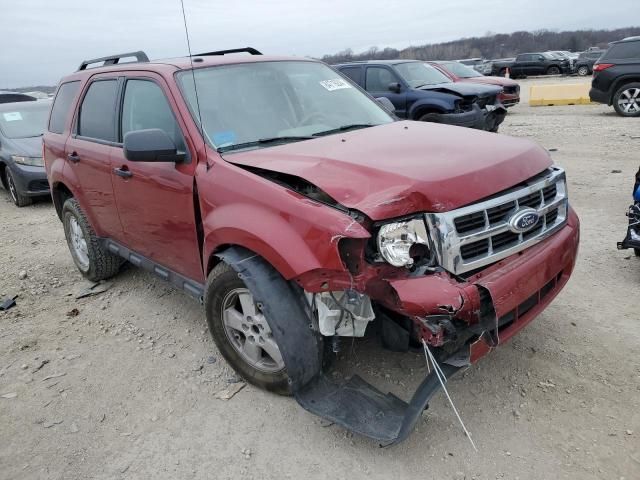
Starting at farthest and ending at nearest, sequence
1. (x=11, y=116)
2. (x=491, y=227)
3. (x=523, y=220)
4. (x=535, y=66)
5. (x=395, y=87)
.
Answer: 1. (x=535, y=66)
2. (x=395, y=87)
3. (x=11, y=116)
4. (x=523, y=220)
5. (x=491, y=227)

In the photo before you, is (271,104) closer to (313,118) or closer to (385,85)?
(313,118)

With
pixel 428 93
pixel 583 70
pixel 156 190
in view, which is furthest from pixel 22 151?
pixel 583 70

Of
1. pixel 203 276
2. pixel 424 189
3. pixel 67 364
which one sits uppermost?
pixel 424 189

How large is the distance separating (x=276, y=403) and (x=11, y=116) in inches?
356

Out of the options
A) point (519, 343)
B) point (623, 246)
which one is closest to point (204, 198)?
point (519, 343)

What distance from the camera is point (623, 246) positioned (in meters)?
4.22

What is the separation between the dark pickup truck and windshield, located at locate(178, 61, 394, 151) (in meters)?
33.4

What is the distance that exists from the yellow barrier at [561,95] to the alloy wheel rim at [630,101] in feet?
14.7

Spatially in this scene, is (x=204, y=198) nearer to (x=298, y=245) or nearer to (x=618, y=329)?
(x=298, y=245)

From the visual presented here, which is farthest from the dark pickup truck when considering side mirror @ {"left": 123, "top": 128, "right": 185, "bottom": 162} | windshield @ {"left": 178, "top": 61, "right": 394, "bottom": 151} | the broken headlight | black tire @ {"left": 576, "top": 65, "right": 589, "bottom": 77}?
the broken headlight

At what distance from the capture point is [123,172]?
12.7ft

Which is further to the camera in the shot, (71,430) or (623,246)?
(623,246)

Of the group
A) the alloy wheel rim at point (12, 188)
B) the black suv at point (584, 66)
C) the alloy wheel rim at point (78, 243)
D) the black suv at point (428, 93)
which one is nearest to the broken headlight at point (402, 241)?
the alloy wheel rim at point (78, 243)

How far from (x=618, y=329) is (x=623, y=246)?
0.97m
